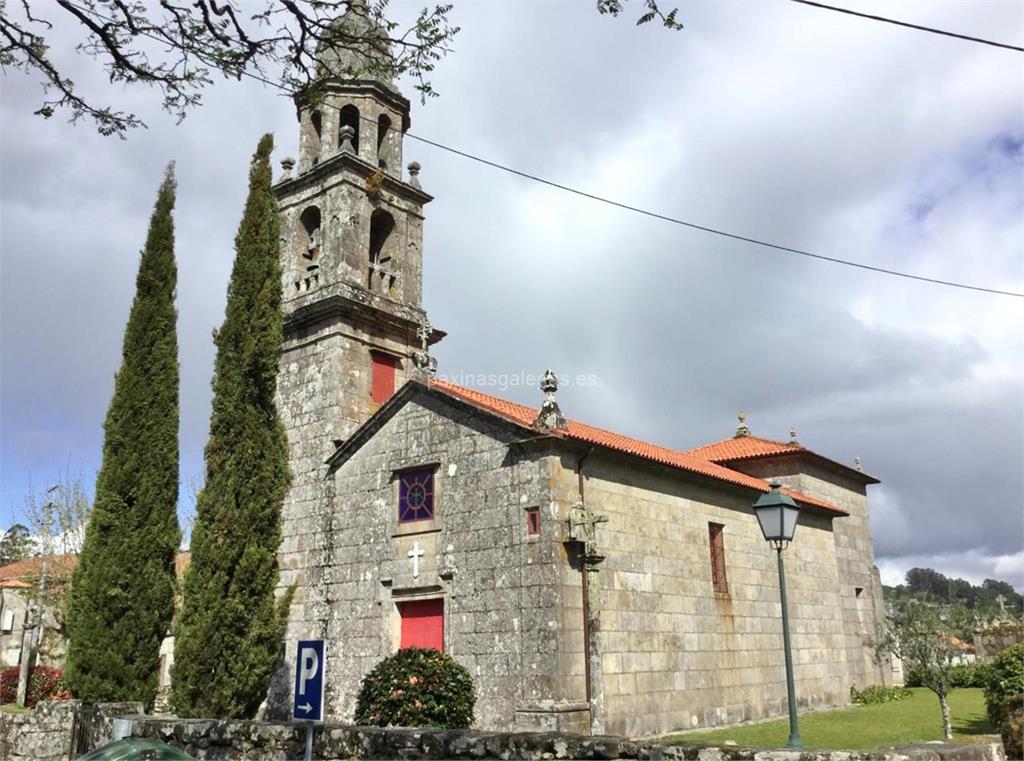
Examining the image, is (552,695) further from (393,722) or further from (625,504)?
(625,504)

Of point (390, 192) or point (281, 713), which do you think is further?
point (390, 192)

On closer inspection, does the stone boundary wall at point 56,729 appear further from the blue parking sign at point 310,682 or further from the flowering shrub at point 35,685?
the blue parking sign at point 310,682

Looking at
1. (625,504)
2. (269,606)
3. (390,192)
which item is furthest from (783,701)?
(390,192)

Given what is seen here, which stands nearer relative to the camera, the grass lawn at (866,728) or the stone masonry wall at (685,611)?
the grass lawn at (866,728)

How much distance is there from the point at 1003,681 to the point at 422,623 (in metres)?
10.2

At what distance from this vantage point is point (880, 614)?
94.5 feet

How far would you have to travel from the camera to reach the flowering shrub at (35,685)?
60.4ft

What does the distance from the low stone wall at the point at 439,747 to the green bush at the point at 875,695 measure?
17095 mm

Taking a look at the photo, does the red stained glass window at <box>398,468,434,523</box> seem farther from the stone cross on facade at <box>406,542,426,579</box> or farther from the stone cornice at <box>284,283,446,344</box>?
the stone cornice at <box>284,283,446,344</box>

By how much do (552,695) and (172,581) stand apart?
6.67 meters

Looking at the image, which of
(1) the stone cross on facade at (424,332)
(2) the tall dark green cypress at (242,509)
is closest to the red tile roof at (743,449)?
(1) the stone cross on facade at (424,332)

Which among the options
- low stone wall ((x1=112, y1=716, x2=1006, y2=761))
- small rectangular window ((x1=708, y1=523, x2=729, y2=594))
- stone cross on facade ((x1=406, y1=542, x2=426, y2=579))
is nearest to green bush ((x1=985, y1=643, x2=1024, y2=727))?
small rectangular window ((x1=708, y1=523, x2=729, y2=594))

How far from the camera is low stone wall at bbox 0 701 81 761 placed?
11234mm

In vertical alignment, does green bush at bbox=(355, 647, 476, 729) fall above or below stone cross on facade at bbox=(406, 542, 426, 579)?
below
